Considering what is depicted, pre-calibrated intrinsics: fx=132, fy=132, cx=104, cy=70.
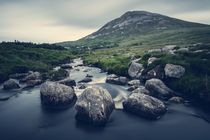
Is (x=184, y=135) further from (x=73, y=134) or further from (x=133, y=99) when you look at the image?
(x=73, y=134)

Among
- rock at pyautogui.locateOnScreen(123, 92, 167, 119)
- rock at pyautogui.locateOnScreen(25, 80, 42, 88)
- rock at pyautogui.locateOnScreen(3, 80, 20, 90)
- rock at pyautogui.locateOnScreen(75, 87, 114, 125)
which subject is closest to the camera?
rock at pyautogui.locateOnScreen(75, 87, 114, 125)

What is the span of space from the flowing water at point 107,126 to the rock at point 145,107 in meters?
0.83

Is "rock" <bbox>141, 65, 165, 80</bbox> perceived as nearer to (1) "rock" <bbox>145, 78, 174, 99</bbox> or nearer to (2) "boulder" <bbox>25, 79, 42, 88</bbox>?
(1) "rock" <bbox>145, 78, 174, 99</bbox>

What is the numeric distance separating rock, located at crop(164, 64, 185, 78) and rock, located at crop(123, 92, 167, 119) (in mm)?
11258

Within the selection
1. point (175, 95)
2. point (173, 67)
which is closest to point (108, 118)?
point (175, 95)

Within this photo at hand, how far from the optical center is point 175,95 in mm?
26344

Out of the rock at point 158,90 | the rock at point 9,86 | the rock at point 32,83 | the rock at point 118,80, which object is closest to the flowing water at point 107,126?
the rock at point 158,90

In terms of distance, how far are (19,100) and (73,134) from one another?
17391 mm

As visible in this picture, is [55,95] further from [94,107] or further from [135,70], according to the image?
[135,70]

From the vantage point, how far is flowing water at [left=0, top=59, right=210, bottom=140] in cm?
1703

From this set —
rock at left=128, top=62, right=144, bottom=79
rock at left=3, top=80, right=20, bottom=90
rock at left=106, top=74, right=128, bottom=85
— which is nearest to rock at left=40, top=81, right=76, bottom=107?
rock at left=106, top=74, right=128, bottom=85

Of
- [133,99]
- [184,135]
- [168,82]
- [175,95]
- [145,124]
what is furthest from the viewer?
[168,82]

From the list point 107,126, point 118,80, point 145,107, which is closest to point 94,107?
point 107,126

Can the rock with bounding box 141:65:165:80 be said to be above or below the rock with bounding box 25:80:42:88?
above
